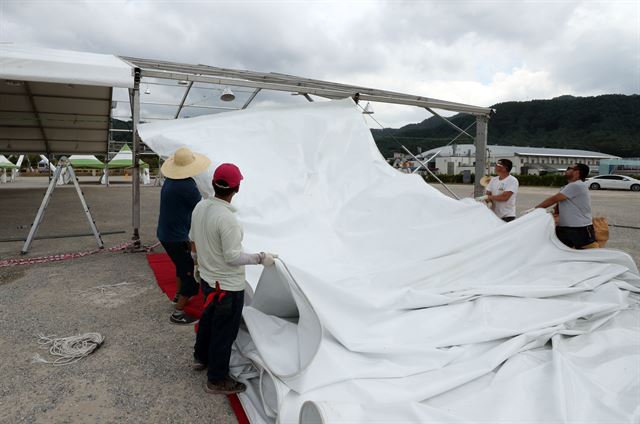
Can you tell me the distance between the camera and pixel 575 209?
4.27 meters

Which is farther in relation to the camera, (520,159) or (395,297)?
(520,159)

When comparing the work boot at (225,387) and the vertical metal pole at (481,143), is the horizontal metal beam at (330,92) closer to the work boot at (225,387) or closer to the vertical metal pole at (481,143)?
the vertical metal pole at (481,143)

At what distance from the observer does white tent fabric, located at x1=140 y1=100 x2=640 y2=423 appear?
1.99 metres

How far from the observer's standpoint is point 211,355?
2307 mm

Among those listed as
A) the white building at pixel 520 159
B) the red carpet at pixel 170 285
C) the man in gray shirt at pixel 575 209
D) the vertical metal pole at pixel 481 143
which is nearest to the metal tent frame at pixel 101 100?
the vertical metal pole at pixel 481 143

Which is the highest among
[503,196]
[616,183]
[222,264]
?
[616,183]

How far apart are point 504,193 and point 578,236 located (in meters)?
0.90

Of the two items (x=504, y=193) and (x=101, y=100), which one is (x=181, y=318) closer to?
(x=504, y=193)

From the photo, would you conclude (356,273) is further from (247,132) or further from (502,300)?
(247,132)

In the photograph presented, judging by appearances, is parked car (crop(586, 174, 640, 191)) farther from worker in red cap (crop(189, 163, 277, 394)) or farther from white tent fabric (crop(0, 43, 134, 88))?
worker in red cap (crop(189, 163, 277, 394))

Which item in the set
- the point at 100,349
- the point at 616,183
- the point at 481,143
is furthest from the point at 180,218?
the point at 616,183

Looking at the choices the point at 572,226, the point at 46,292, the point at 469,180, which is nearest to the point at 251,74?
the point at 46,292

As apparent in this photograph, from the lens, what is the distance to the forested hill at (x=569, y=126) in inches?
2820

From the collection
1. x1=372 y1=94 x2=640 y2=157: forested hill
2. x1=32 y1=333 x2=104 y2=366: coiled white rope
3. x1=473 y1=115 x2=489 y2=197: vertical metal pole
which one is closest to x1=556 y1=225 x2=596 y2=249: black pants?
x1=473 y1=115 x2=489 y2=197: vertical metal pole
